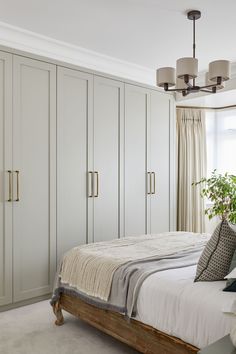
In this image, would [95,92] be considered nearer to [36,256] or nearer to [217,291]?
[36,256]

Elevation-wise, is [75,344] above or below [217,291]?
below

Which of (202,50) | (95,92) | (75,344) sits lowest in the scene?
(75,344)

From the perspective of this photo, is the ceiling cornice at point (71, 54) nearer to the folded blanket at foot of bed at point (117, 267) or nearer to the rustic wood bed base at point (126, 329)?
the folded blanket at foot of bed at point (117, 267)

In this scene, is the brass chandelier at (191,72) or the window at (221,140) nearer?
the brass chandelier at (191,72)

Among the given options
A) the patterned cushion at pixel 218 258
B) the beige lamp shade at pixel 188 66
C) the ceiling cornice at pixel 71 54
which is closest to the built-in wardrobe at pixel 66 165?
the ceiling cornice at pixel 71 54

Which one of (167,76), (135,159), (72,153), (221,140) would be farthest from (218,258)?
(221,140)

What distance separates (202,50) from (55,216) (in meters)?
2.42

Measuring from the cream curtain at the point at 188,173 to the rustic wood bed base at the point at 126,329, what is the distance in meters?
3.01

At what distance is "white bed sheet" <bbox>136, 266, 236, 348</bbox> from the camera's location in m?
1.87

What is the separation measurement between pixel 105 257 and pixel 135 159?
81.7 inches

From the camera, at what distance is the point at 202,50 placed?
13.0 feet

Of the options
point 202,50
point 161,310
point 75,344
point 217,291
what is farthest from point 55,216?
point 202,50

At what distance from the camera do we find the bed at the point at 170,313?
1899 mm

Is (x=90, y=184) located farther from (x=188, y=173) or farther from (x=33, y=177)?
(x=188, y=173)
